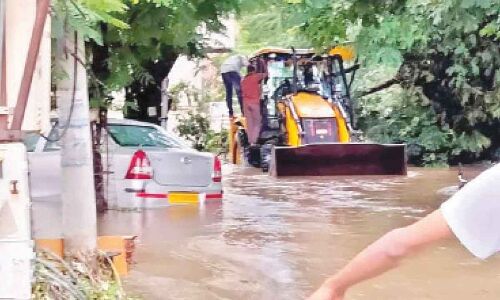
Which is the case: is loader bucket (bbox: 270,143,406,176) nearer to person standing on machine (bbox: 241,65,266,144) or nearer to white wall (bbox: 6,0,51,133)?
person standing on machine (bbox: 241,65,266,144)

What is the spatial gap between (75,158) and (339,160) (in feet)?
45.0

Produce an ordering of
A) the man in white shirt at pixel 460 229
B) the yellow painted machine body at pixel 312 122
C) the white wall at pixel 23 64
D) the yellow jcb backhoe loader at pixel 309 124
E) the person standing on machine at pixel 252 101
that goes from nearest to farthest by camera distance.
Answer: the man in white shirt at pixel 460 229 → the white wall at pixel 23 64 → the yellow jcb backhoe loader at pixel 309 124 → the yellow painted machine body at pixel 312 122 → the person standing on machine at pixel 252 101

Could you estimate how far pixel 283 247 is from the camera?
10.3 meters

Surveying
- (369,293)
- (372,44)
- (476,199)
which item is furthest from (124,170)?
(476,199)

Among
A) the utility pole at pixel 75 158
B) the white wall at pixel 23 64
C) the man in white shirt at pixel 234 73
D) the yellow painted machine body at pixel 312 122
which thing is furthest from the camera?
the man in white shirt at pixel 234 73

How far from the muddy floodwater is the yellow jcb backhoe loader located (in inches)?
87.5

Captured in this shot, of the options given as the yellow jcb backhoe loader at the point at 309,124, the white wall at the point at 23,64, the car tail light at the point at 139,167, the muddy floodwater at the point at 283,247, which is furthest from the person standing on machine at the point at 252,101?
the white wall at the point at 23,64

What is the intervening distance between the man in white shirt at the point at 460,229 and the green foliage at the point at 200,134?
2627 centimetres

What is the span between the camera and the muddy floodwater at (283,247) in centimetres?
792

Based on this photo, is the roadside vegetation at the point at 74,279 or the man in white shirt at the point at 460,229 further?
the roadside vegetation at the point at 74,279

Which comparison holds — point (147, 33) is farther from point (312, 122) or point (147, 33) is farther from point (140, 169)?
point (312, 122)

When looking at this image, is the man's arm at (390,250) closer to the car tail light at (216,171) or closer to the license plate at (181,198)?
the license plate at (181,198)

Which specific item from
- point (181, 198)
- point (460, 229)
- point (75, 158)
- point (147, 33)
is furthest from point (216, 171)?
point (460, 229)

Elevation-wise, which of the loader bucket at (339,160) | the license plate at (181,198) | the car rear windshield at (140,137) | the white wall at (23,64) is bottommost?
the license plate at (181,198)
